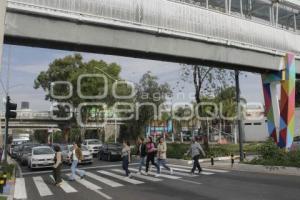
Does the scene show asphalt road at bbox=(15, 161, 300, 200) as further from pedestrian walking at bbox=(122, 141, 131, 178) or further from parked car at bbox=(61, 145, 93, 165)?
parked car at bbox=(61, 145, 93, 165)

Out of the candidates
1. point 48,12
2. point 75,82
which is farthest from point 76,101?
point 48,12

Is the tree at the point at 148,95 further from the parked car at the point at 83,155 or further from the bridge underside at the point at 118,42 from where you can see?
the bridge underside at the point at 118,42

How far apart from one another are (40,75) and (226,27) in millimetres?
41965

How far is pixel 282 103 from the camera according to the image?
83.9 ft

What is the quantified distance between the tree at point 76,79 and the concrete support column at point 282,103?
93.3 ft

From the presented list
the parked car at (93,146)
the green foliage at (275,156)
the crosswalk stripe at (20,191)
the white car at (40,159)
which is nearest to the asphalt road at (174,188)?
→ the crosswalk stripe at (20,191)

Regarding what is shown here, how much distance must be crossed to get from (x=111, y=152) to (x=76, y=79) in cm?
2314

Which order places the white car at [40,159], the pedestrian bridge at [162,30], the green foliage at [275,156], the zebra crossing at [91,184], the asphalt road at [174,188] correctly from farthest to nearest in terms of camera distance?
the white car at [40,159]
the green foliage at [275,156]
the pedestrian bridge at [162,30]
the zebra crossing at [91,184]
the asphalt road at [174,188]

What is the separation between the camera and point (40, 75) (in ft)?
196

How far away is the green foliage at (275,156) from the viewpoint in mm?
20112

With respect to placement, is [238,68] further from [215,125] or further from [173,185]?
[215,125]

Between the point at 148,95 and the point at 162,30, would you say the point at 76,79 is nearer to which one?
the point at 148,95

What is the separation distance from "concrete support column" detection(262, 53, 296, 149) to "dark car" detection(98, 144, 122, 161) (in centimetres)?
1270

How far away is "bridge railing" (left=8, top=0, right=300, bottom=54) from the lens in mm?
16922
